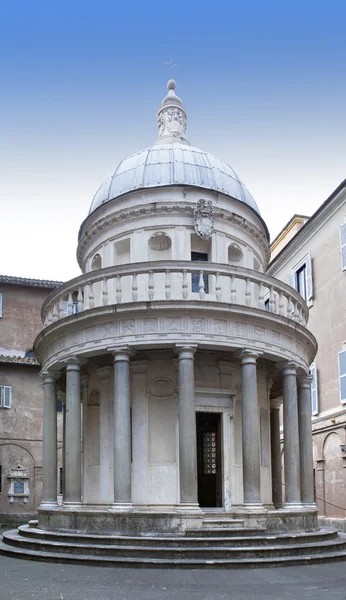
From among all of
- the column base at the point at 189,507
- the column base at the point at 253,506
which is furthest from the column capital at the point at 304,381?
the column base at the point at 189,507

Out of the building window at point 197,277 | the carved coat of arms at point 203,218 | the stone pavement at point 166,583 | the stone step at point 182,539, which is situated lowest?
the stone pavement at point 166,583

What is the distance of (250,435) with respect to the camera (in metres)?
18.8

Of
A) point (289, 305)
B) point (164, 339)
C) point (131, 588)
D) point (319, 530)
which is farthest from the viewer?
point (289, 305)

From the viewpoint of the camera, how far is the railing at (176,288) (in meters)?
19.3

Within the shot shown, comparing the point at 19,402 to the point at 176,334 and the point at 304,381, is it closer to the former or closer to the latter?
the point at 304,381

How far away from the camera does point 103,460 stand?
21.0 meters

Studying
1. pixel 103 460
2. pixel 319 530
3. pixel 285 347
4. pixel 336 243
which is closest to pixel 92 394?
pixel 103 460

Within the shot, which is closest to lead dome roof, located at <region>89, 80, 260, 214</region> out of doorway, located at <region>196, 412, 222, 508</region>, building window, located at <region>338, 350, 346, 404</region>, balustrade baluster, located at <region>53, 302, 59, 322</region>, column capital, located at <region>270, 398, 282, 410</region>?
balustrade baluster, located at <region>53, 302, 59, 322</region>

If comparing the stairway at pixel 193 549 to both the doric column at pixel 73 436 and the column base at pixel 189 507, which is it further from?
the doric column at pixel 73 436

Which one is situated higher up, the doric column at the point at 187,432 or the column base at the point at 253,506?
the doric column at the point at 187,432

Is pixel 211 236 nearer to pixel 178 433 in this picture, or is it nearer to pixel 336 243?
pixel 178 433

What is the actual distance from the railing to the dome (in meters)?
3.75

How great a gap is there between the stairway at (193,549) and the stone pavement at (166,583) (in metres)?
0.34

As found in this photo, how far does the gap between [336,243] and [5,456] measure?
63.2ft
